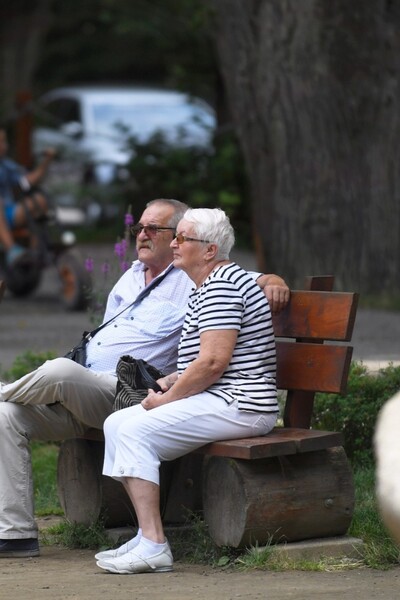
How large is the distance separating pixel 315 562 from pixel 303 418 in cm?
68

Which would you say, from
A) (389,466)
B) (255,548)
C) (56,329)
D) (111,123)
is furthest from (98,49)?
(389,466)

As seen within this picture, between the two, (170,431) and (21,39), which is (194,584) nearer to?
(170,431)

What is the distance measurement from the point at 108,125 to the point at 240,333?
14869 mm

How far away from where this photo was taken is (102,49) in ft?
103

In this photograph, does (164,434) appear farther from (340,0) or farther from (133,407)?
(340,0)

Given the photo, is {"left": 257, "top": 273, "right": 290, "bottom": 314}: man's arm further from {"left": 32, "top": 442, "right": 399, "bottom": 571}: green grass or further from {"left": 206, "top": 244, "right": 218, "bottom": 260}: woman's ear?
{"left": 32, "top": 442, "right": 399, "bottom": 571}: green grass

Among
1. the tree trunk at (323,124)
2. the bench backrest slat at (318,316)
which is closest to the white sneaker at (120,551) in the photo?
the bench backrest slat at (318,316)

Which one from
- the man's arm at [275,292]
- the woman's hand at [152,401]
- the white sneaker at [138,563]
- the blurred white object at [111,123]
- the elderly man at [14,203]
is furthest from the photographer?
the blurred white object at [111,123]

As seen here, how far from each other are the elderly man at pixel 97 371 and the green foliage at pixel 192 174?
417 inches

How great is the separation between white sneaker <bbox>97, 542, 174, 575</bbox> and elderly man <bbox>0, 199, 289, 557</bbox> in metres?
0.50

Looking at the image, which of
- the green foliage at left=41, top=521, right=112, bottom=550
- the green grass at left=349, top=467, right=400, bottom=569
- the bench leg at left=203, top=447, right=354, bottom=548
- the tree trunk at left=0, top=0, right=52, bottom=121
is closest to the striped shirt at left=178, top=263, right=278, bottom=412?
the bench leg at left=203, top=447, right=354, bottom=548

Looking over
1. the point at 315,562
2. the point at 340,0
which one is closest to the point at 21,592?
the point at 315,562

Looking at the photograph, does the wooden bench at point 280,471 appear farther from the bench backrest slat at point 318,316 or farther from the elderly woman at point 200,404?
the elderly woman at point 200,404

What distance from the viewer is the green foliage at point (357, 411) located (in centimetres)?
662
